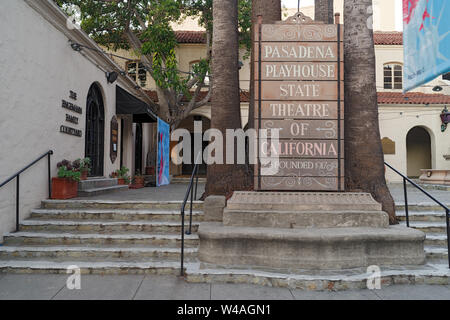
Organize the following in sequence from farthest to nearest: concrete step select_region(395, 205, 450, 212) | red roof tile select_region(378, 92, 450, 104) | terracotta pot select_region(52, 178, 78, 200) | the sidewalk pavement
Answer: red roof tile select_region(378, 92, 450, 104), terracotta pot select_region(52, 178, 78, 200), concrete step select_region(395, 205, 450, 212), the sidewalk pavement

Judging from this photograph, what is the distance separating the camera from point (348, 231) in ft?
14.8

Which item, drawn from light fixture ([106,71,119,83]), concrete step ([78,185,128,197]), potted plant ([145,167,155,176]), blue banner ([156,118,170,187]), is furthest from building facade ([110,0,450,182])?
concrete step ([78,185,128,197])

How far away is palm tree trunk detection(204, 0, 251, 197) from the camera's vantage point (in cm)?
623

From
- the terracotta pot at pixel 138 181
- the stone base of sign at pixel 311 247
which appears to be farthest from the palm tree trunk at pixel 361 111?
the terracotta pot at pixel 138 181

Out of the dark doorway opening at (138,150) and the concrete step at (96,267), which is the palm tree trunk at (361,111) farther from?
the dark doorway opening at (138,150)

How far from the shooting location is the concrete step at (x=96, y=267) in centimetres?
439

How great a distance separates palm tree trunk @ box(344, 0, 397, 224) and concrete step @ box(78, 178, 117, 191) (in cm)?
576

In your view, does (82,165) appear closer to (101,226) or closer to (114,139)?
(101,226)

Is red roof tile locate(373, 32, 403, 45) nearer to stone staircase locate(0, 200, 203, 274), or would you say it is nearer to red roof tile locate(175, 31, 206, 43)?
red roof tile locate(175, 31, 206, 43)

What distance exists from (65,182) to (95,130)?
3100 mm

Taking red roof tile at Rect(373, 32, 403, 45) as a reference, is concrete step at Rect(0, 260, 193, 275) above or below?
below
